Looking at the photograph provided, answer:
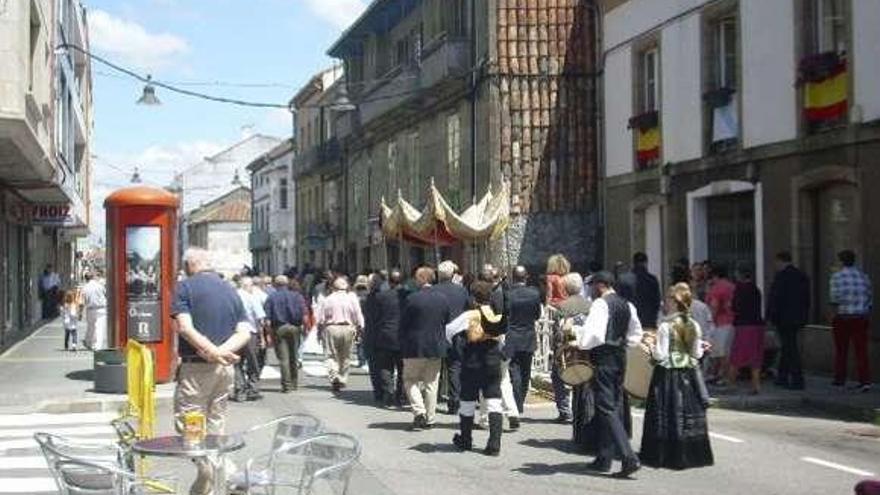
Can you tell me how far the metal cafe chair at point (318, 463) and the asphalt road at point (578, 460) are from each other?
2.70 metres

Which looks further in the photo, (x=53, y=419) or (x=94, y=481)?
(x=53, y=419)

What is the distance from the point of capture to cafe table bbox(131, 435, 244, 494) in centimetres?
627

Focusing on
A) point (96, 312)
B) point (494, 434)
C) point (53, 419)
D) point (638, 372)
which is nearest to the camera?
point (638, 372)

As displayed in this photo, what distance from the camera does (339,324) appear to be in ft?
53.3

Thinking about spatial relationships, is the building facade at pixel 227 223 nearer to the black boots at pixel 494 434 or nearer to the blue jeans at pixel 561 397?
the blue jeans at pixel 561 397

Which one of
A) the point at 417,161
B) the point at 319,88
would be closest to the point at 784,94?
the point at 417,161

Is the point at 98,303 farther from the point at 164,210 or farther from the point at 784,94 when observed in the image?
the point at 784,94

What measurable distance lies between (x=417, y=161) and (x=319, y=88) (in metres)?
21.0

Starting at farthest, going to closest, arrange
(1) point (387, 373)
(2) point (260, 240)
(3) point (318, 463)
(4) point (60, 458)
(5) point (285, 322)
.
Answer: (2) point (260, 240)
(5) point (285, 322)
(1) point (387, 373)
(3) point (318, 463)
(4) point (60, 458)

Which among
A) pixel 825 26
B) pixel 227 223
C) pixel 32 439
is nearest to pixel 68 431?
pixel 32 439

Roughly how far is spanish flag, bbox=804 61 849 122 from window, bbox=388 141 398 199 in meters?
19.7

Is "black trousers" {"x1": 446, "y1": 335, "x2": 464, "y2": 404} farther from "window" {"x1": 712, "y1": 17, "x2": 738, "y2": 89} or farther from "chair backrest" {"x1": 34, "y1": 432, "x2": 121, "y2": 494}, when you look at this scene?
"window" {"x1": 712, "y1": 17, "x2": 738, "y2": 89}

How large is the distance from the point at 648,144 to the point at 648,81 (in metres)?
1.38

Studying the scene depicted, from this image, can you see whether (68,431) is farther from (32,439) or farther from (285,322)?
(285,322)
